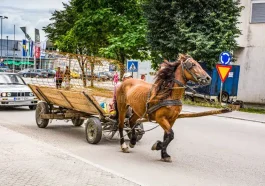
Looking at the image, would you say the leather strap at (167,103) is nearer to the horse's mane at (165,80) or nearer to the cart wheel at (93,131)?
the horse's mane at (165,80)

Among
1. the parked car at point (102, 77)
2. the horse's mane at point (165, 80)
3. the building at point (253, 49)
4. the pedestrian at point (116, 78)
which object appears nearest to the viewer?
the horse's mane at point (165, 80)

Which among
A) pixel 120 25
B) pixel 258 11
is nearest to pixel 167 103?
pixel 258 11

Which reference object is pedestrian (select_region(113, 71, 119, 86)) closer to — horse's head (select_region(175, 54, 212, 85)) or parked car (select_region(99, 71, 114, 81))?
parked car (select_region(99, 71, 114, 81))

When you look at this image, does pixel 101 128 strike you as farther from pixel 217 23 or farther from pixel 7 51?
pixel 7 51

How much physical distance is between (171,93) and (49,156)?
2751 millimetres

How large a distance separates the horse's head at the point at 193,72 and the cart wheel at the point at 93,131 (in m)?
2.86

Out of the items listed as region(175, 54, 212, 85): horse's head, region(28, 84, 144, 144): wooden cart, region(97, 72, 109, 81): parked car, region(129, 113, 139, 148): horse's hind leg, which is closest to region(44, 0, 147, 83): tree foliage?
region(28, 84, 144, 144): wooden cart

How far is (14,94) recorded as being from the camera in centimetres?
1895

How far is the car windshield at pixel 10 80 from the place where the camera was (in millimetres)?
20114

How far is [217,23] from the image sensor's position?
80.9 ft

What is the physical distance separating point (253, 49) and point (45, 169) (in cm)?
2279

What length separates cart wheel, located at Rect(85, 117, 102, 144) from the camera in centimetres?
1051

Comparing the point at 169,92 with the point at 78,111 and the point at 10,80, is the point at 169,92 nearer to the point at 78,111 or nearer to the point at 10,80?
the point at 78,111

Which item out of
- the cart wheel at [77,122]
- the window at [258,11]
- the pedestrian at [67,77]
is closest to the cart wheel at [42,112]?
the cart wheel at [77,122]
